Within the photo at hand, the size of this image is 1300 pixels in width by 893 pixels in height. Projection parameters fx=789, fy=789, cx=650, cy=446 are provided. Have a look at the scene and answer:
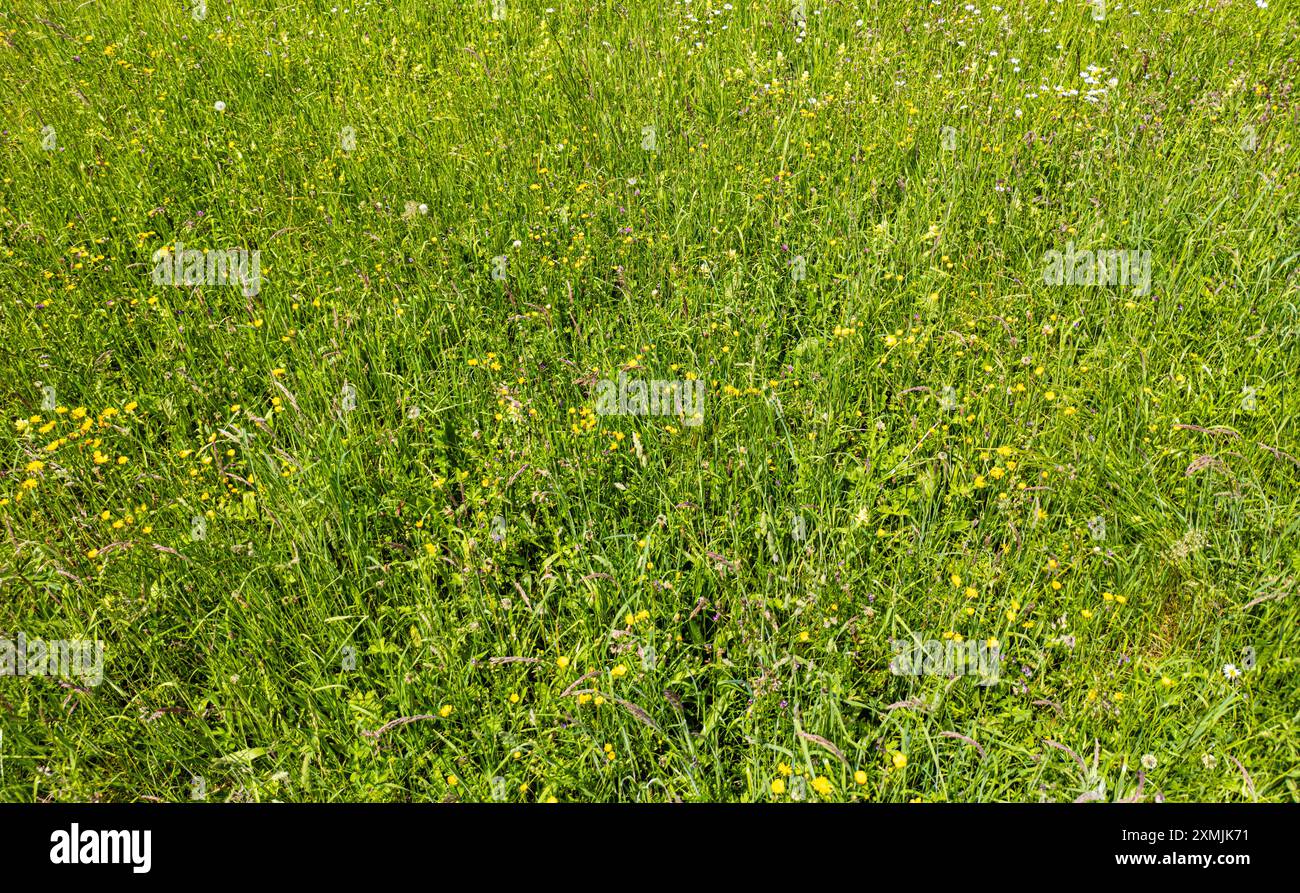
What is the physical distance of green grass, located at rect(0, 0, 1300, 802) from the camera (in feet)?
7.63

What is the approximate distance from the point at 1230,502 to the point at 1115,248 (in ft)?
5.24

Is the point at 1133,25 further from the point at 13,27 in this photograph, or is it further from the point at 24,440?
the point at 13,27

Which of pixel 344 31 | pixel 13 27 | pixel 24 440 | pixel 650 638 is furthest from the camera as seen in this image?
pixel 13 27

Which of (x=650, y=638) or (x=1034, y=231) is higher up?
(x=1034, y=231)

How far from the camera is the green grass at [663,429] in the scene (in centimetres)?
233

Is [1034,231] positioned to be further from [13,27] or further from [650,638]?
[13,27]

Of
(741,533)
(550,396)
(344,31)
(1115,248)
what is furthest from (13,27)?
(1115,248)

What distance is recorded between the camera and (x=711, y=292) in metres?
3.73

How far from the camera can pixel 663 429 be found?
10.2 feet
